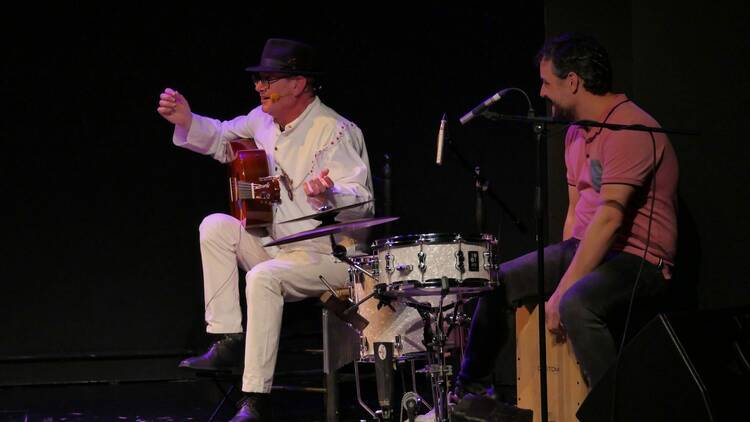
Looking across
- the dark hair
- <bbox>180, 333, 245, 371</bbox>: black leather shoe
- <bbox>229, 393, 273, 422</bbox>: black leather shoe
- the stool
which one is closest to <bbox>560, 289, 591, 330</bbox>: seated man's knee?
the stool

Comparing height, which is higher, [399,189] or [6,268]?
[399,189]

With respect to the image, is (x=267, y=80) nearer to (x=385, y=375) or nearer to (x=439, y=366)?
(x=385, y=375)

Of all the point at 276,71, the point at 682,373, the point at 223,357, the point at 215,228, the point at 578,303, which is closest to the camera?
the point at 682,373

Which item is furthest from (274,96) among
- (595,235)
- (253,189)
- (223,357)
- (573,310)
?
(573,310)

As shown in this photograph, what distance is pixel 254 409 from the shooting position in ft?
13.2

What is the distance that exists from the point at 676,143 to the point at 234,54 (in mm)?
2741

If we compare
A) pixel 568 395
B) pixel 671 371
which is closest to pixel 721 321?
pixel 671 371

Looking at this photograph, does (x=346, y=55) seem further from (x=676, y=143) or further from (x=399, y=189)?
(x=676, y=143)

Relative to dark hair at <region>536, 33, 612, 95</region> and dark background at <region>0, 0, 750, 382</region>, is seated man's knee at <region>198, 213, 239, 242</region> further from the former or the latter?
dark hair at <region>536, 33, 612, 95</region>

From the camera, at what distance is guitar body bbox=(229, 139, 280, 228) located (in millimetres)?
4586

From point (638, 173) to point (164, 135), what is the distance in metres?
3.13

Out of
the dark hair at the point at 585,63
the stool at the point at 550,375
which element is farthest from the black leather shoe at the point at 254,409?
the dark hair at the point at 585,63

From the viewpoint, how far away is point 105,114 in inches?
219

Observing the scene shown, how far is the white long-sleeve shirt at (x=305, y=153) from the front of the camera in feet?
15.1
